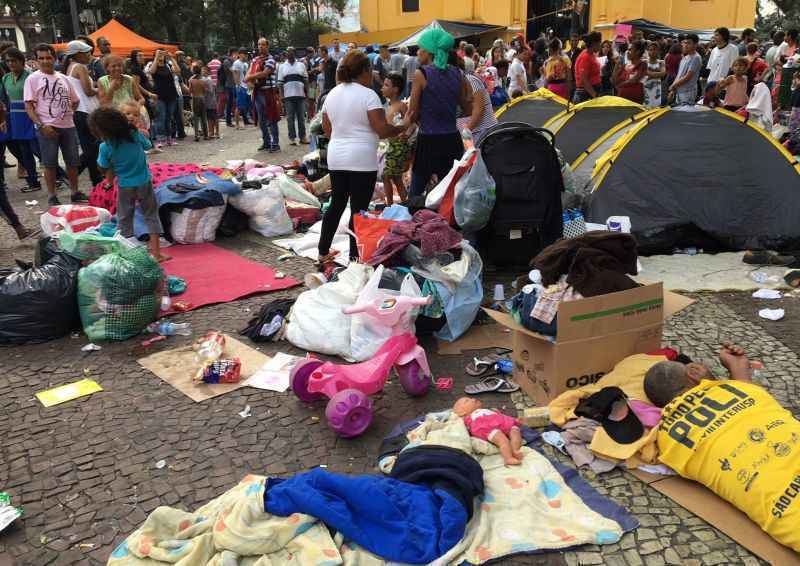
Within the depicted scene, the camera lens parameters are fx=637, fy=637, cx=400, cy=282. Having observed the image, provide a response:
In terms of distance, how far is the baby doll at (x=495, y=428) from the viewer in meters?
3.00

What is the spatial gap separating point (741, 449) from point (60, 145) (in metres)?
7.95

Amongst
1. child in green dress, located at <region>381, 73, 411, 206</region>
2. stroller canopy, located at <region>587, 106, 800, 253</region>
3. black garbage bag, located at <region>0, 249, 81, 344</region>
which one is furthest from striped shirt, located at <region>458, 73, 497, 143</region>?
black garbage bag, located at <region>0, 249, 81, 344</region>

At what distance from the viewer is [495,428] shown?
3.12 metres

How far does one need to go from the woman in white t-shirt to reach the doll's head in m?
2.46

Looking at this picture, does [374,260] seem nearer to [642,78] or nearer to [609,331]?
[609,331]

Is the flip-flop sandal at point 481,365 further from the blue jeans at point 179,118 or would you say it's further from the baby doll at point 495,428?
the blue jeans at point 179,118

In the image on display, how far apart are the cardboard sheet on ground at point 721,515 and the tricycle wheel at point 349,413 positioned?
1310 mm

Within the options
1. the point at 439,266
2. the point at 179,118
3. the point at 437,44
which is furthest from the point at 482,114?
the point at 179,118

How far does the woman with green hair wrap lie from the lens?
5.51 meters

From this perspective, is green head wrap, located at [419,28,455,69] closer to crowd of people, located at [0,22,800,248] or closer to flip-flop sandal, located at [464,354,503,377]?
crowd of people, located at [0,22,800,248]

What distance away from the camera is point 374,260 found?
4.51 metres

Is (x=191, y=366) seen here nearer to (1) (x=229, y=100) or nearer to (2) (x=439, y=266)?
(2) (x=439, y=266)

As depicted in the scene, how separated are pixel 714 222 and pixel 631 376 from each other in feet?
10.0

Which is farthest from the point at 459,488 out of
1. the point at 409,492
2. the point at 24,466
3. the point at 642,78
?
the point at 642,78
